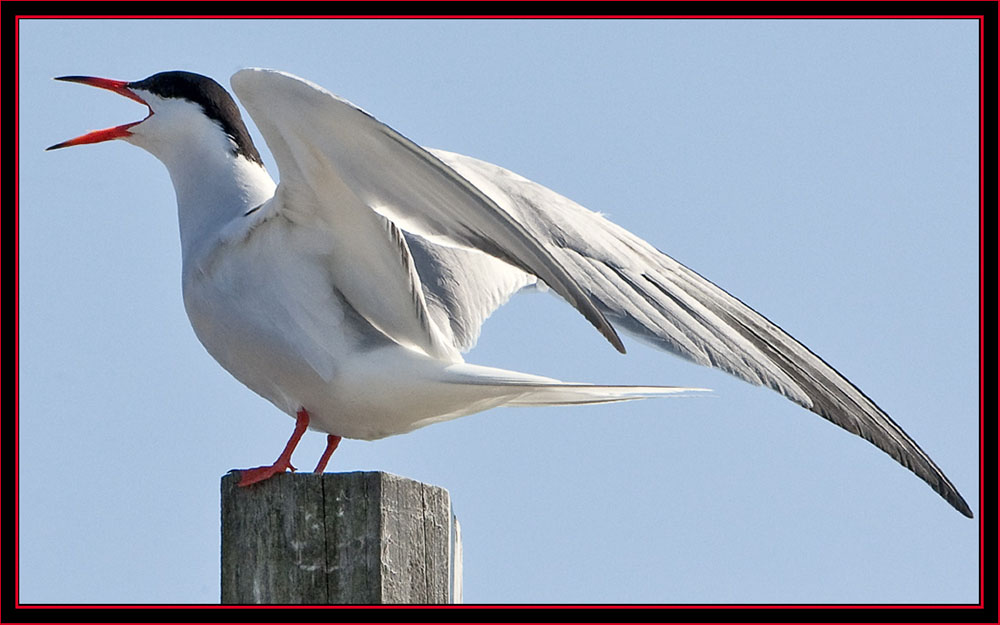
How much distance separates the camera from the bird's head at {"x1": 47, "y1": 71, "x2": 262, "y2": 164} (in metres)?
4.80

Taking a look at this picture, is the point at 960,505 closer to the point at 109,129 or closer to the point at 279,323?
the point at 279,323

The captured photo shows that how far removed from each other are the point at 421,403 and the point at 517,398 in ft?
0.99

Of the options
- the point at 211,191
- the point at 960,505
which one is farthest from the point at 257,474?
the point at 960,505

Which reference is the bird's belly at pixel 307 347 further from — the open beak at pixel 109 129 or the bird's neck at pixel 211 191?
the open beak at pixel 109 129

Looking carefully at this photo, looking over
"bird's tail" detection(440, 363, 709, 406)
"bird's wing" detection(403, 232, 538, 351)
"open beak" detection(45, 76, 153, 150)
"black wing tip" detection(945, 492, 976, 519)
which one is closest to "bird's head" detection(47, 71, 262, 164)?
"open beak" detection(45, 76, 153, 150)

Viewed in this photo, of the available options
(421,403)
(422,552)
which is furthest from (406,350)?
(422,552)

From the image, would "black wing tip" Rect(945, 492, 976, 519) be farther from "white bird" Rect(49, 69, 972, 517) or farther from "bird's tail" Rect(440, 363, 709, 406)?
"bird's tail" Rect(440, 363, 709, 406)

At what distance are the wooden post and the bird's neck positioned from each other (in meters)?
1.36

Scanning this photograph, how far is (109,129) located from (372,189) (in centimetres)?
177

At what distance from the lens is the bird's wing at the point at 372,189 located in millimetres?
3383

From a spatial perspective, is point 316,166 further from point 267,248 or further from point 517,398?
point 517,398

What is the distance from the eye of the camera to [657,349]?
3688 millimetres

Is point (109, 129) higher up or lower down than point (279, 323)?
higher up

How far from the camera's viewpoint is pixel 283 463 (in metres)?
3.67
